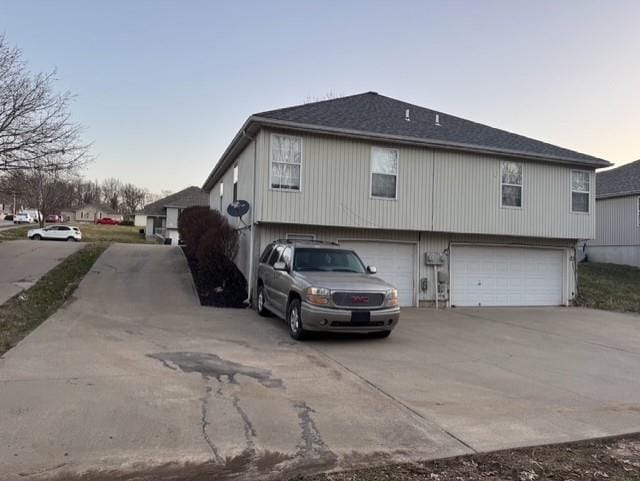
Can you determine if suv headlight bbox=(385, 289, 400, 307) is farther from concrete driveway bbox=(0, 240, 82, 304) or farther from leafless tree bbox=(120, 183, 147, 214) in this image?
leafless tree bbox=(120, 183, 147, 214)

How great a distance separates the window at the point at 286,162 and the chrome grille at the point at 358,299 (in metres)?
Result: 5.34

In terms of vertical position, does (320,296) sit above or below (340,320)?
above

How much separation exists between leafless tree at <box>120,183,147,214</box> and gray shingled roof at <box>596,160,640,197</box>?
9802cm

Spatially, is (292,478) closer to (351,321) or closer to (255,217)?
(351,321)

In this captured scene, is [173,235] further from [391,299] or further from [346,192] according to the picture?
[391,299]

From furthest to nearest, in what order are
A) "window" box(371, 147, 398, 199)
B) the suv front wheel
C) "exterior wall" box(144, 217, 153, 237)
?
"exterior wall" box(144, 217, 153, 237) → "window" box(371, 147, 398, 199) → the suv front wheel

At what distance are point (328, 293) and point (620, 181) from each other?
24834mm

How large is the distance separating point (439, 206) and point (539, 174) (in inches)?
152

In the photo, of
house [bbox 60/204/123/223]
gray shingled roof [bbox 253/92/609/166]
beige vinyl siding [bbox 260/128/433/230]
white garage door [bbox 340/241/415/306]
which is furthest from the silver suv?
house [bbox 60/204/123/223]

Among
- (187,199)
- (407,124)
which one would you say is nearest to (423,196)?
(407,124)

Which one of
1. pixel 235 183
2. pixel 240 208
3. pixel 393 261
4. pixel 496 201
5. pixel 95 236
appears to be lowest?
pixel 393 261

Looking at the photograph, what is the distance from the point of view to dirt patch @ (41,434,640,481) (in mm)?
3752

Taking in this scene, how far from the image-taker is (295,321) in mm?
9258

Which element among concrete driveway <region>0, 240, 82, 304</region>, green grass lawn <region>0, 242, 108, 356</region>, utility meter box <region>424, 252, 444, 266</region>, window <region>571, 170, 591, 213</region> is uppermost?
window <region>571, 170, 591, 213</region>
